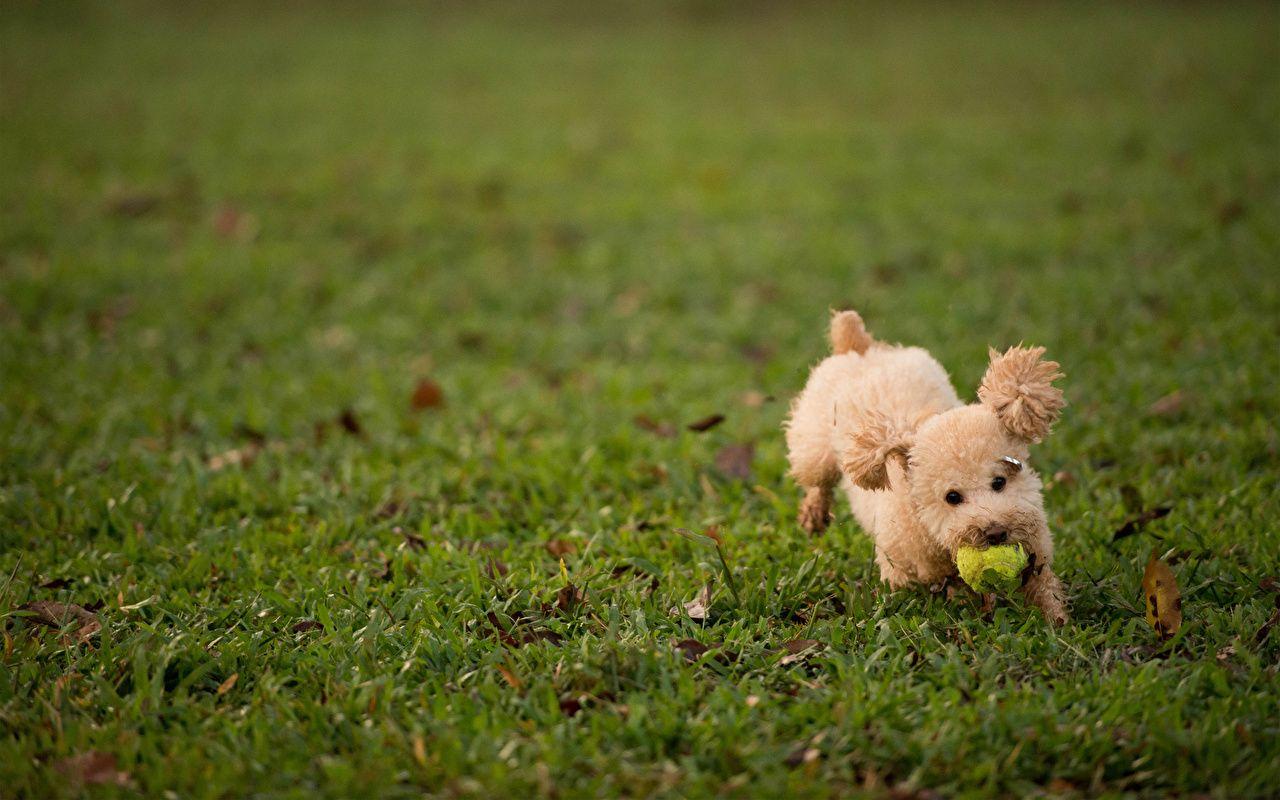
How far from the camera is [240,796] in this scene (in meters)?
2.50

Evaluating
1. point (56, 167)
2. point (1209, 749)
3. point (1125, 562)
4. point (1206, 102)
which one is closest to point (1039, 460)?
point (1125, 562)

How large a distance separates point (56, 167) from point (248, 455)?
Result: 6590 millimetres

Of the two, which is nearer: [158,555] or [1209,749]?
[1209,749]

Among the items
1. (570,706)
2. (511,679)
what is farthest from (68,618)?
(570,706)

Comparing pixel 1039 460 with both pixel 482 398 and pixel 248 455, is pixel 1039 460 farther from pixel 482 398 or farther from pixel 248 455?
pixel 248 455

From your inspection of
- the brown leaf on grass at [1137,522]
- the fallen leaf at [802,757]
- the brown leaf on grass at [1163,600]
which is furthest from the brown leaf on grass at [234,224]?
the brown leaf on grass at [1163,600]

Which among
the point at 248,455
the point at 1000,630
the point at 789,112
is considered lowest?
the point at 248,455

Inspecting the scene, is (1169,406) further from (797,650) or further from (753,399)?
(797,650)

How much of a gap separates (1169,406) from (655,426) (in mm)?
2282

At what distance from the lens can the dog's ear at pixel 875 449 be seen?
3.04 meters

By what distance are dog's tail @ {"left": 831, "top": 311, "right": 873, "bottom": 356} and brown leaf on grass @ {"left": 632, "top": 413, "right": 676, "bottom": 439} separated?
127cm

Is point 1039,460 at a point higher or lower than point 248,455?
higher

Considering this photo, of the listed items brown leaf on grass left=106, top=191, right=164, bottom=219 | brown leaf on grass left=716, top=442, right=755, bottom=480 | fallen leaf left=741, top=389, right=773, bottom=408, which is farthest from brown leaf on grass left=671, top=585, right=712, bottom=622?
brown leaf on grass left=106, top=191, right=164, bottom=219

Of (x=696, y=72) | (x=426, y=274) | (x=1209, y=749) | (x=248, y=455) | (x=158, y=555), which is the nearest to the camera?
(x=1209, y=749)
